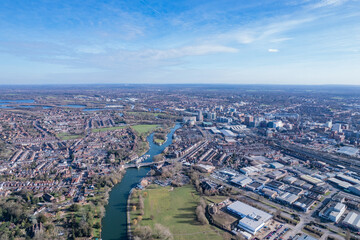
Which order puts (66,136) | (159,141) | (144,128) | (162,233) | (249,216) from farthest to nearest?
1. (144,128)
2. (66,136)
3. (159,141)
4. (249,216)
5. (162,233)

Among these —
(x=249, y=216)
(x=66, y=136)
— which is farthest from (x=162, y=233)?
(x=66, y=136)

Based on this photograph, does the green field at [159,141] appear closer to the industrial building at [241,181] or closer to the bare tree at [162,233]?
the industrial building at [241,181]

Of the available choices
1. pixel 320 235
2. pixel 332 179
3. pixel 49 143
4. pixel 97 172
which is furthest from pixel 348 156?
pixel 49 143

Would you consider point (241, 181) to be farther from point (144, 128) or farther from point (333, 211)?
point (144, 128)

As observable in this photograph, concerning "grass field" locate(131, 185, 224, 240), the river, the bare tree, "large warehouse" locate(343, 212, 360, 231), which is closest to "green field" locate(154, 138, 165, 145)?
the river

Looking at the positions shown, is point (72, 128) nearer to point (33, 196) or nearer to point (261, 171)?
point (33, 196)
